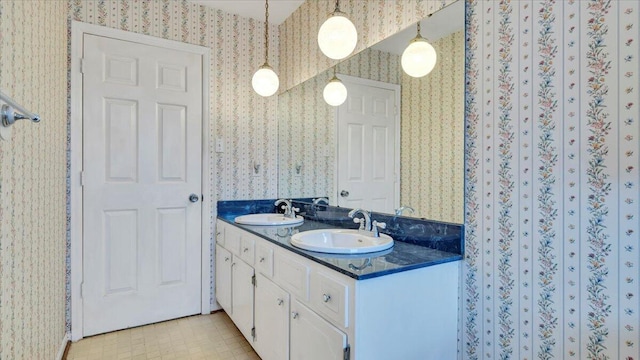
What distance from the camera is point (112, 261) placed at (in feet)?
7.73

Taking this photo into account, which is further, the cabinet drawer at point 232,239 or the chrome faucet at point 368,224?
the cabinet drawer at point 232,239

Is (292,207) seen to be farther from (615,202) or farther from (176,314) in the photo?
(615,202)

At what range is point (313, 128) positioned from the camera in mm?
2465

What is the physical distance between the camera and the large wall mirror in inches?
56.0

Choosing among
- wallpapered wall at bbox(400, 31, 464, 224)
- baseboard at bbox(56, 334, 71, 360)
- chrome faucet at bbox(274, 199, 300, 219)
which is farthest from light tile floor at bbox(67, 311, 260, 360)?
wallpapered wall at bbox(400, 31, 464, 224)

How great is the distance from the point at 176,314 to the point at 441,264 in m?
2.08

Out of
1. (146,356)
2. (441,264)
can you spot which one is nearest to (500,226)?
(441,264)

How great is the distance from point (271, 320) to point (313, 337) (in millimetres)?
430

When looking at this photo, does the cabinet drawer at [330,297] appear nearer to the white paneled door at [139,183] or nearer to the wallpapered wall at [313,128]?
the wallpapered wall at [313,128]

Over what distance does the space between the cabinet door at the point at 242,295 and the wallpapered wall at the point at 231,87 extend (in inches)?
22.2

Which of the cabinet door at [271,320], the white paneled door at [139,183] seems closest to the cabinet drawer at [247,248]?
the cabinet door at [271,320]

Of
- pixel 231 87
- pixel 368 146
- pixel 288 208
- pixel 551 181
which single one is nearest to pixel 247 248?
pixel 288 208

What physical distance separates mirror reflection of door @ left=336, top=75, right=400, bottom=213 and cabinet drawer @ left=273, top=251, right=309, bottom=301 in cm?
58

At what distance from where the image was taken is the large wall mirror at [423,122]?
1423 mm
